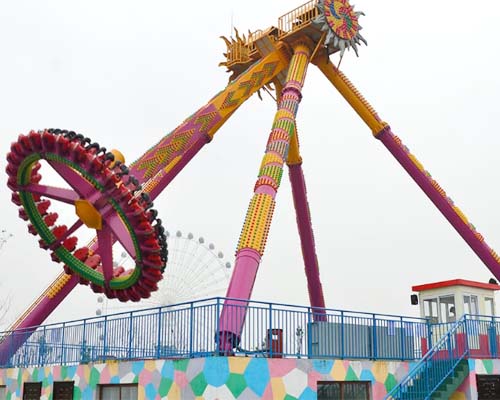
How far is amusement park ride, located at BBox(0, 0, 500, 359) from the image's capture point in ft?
55.7

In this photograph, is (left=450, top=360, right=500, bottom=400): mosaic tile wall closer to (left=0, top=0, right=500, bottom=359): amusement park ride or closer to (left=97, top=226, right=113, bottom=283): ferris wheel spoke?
(left=0, top=0, right=500, bottom=359): amusement park ride

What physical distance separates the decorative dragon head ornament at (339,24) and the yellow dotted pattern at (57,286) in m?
14.3

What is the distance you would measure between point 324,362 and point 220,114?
41.7 feet

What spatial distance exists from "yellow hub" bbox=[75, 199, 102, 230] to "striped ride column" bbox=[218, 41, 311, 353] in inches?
160

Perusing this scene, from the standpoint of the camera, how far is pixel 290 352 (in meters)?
17.5

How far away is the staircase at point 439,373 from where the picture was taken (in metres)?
19.4

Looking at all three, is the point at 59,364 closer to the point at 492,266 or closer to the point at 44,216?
the point at 44,216

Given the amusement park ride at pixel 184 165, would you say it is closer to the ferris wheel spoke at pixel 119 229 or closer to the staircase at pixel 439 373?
the ferris wheel spoke at pixel 119 229

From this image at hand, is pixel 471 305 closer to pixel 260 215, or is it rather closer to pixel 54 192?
pixel 260 215

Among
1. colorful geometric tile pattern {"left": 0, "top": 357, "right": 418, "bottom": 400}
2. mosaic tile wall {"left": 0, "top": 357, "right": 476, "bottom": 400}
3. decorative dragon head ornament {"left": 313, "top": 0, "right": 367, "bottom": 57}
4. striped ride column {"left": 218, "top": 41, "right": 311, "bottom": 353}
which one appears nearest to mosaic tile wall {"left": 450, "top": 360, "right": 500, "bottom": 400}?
mosaic tile wall {"left": 0, "top": 357, "right": 476, "bottom": 400}

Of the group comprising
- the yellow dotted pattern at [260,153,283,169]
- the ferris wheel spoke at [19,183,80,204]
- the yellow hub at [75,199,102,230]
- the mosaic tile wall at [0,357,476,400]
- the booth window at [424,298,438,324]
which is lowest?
the mosaic tile wall at [0,357,476,400]

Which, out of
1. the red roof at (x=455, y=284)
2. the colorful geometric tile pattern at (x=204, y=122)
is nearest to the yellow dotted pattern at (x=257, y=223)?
the colorful geometric tile pattern at (x=204, y=122)

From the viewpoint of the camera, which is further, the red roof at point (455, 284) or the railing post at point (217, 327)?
the red roof at point (455, 284)

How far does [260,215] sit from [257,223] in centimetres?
40
